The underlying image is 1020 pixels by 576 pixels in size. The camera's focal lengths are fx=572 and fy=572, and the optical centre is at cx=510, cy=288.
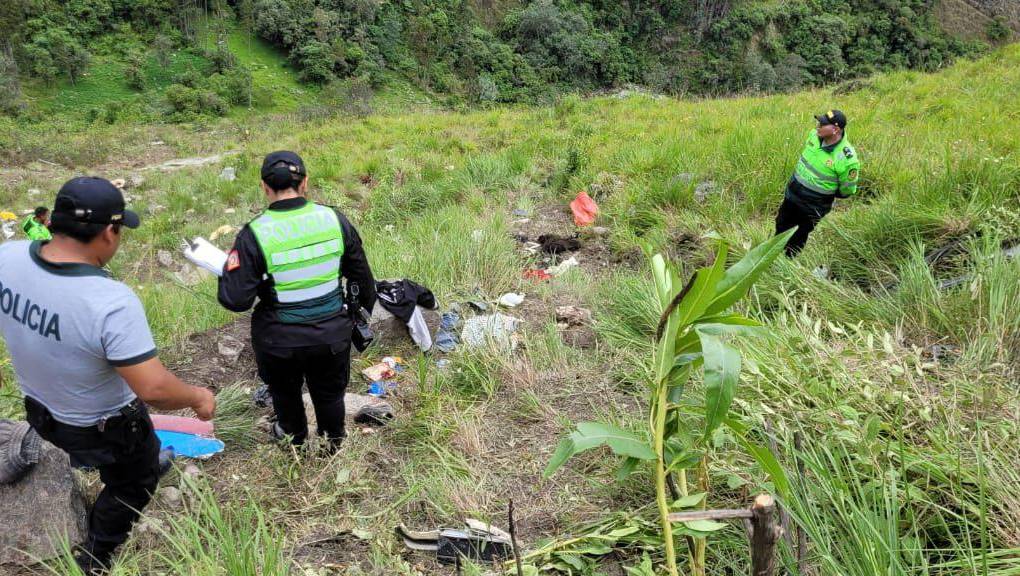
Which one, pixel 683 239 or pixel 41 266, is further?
pixel 683 239

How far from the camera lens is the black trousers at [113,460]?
78.4 inches

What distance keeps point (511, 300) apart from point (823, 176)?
99.6 inches

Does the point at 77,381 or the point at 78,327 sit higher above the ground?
the point at 78,327

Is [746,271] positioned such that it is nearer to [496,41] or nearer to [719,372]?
[719,372]

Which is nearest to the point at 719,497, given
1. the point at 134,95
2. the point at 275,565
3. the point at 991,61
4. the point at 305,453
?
the point at 275,565

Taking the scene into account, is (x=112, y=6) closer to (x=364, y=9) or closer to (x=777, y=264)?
(x=364, y=9)

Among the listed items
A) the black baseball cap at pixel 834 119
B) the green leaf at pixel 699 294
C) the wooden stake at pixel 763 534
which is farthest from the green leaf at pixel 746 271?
the black baseball cap at pixel 834 119

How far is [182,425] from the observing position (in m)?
2.89

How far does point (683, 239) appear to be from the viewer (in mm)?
5035

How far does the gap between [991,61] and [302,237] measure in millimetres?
11529

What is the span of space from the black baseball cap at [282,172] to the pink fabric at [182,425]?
4.22 ft

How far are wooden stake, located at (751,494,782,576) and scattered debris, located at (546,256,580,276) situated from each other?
385 centimetres

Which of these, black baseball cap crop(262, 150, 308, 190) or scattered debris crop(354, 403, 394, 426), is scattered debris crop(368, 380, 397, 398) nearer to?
scattered debris crop(354, 403, 394, 426)

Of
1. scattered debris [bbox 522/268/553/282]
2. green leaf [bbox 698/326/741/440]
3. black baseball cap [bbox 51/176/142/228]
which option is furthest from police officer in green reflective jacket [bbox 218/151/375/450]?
scattered debris [bbox 522/268/553/282]
